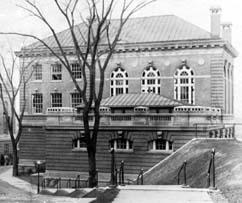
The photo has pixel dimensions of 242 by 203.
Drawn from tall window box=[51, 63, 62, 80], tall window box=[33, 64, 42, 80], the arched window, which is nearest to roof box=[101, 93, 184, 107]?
the arched window

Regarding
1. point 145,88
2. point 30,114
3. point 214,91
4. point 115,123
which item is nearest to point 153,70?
point 145,88

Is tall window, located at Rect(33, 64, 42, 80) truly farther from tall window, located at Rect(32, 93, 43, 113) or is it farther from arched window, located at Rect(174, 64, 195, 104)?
arched window, located at Rect(174, 64, 195, 104)

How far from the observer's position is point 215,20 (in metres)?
35.8

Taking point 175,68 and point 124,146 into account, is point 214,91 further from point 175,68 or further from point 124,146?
point 124,146

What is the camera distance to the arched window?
3669 centimetres

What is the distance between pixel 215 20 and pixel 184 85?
239 inches

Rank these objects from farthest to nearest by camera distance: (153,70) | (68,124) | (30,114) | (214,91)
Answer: (30,114) → (153,70) → (214,91) → (68,124)

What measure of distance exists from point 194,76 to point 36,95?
Answer: 1646cm

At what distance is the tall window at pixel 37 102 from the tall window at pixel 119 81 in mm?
8020

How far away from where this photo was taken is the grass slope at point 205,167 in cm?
1480

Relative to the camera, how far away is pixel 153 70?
125 ft

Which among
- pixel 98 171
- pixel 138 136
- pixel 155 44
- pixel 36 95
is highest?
pixel 155 44

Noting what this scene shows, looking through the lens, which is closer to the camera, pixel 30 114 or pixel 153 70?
pixel 153 70

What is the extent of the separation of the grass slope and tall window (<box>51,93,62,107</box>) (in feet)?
63.8
